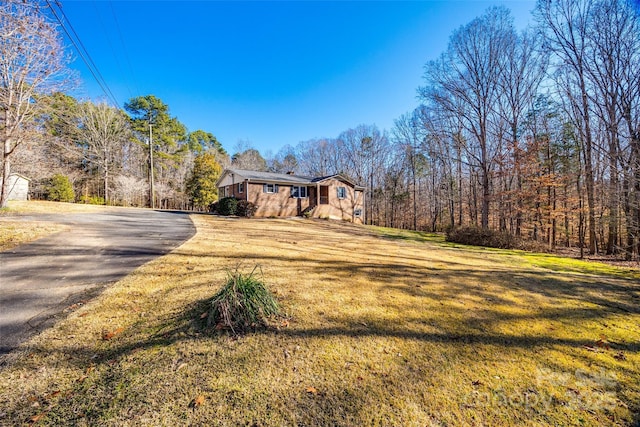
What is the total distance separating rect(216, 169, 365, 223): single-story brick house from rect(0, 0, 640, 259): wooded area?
722cm

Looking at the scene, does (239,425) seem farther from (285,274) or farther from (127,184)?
(127,184)

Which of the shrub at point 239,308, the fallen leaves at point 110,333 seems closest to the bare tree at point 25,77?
the fallen leaves at point 110,333

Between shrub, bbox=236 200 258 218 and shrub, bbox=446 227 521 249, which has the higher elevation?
shrub, bbox=236 200 258 218

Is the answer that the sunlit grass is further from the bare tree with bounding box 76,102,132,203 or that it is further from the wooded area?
the bare tree with bounding box 76,102,132,203

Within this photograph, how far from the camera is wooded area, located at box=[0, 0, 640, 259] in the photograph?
10.8m

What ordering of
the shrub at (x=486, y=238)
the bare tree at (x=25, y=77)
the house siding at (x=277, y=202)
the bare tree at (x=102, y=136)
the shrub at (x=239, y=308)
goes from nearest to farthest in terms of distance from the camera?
the shrub at (x=239, y=308)
the bare tree at (x=25, y=77)
the shrub at (x=486, y=238)
the house siding at (x=277, y=202)
the bare tree at (x=102, y=136)

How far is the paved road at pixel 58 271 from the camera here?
9.77 ft

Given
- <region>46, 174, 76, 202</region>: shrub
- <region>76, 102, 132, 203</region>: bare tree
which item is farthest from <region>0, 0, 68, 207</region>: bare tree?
<region>76, 102, 132, 203</region>: bare tree

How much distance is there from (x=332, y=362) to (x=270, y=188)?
19003 mm

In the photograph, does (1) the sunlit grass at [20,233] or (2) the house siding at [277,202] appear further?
(2) the house siding at [277,202]

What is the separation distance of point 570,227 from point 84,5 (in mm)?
30133

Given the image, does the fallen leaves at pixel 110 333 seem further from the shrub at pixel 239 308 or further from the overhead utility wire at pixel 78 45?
the overhead utility wire at pixel 78 45

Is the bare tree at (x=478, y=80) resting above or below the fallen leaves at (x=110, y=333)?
above

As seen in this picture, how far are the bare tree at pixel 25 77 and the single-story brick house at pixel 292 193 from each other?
11.0 m
